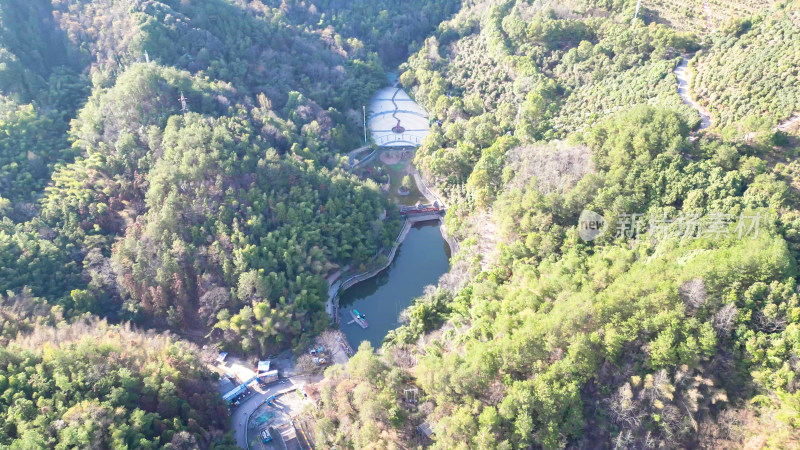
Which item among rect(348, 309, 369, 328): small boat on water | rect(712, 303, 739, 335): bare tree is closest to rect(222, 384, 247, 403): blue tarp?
rect(348, 309, 369, 328): small boat on water

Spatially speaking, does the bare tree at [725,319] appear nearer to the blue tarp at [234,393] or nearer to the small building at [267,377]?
the small building at [267,377]

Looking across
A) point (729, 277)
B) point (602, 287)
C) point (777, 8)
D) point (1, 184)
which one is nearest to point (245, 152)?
point (1, 184)

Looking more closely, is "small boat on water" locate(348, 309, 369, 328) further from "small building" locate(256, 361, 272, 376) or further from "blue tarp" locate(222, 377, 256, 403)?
"blue tarp" locate(222, 377, 256, 403)

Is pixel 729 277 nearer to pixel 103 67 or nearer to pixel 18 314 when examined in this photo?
pixel 18 314

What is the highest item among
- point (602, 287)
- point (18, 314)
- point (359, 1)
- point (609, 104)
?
point (359, 1)

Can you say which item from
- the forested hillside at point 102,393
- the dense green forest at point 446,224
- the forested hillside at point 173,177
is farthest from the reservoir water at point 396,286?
the forested hillside at point 102,393

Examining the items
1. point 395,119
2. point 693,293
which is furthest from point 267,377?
point 395,119
